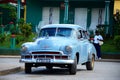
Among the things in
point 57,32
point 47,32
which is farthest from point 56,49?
point 47,32

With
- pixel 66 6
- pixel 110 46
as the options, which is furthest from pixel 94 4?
pixel 110 46

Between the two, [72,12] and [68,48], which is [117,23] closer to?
[72,12]

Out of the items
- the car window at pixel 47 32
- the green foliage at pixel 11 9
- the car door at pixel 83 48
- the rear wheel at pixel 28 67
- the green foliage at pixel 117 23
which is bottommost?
the rear wheel at pixel 28 67

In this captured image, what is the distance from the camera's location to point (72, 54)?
1817cm

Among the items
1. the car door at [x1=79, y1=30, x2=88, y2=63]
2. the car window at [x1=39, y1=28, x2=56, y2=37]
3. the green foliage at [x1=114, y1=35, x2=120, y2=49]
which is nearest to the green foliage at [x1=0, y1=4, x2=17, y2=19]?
the green foliage at [x1=114, y1=35, x2=120, y2=49]

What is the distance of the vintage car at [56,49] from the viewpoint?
18.1 meters

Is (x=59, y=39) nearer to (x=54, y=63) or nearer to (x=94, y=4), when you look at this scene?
(x=54, y=63)

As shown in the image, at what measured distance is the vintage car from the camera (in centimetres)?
1808

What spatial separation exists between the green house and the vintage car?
64.6 feet

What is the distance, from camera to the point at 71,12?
40.7 meters

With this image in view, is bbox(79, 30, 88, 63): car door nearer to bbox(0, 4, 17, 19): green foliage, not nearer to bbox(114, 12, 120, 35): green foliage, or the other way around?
bbox(114, 12, 120, 35): green foliage

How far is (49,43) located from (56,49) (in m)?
0.44

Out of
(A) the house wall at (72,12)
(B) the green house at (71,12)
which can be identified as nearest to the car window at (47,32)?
(B) the green house at (71,12)

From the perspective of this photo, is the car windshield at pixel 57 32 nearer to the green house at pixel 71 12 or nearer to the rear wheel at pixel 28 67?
the rear wheel at pixel 28 67
